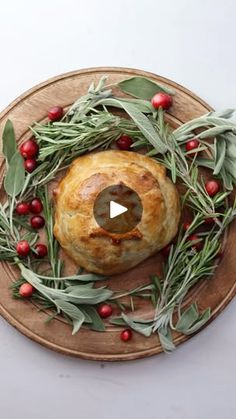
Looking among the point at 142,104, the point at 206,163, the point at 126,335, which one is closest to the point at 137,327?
the point at 126,335

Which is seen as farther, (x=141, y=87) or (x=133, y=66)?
(x=133, y=66)

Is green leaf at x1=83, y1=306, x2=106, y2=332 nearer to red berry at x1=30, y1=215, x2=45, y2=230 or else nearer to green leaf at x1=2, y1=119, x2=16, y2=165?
red berry at x1=30, y1=215, x2=45, y2=230

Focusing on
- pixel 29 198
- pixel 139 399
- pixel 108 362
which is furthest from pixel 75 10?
pixel 139 399

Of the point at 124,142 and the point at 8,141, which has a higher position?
the point at 8,141

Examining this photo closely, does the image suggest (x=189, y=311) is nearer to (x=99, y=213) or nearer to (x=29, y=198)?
(x=99, y=213)

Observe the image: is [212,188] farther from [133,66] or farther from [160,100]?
[133,66]

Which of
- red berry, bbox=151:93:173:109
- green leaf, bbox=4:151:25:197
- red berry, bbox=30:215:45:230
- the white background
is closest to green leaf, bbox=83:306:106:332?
the white background

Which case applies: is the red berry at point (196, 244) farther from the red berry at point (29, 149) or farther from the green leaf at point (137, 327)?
the red berry at point (29, 149)
